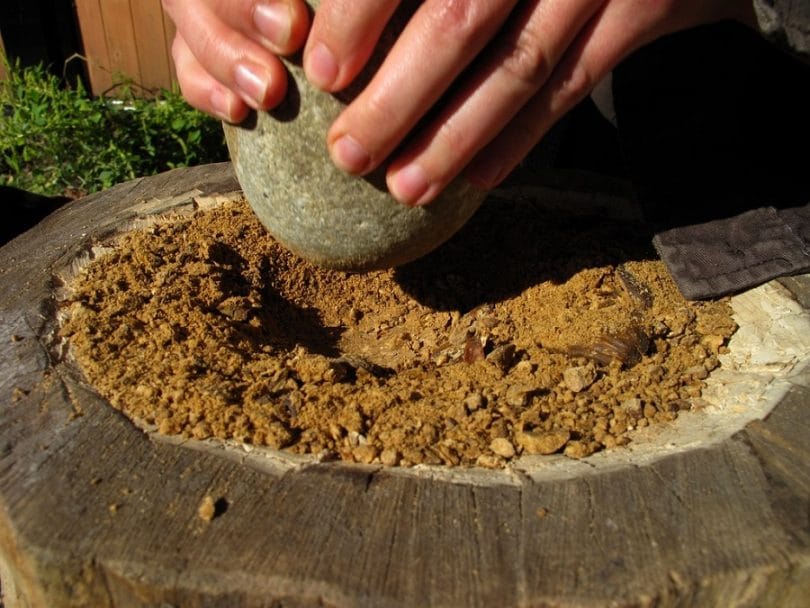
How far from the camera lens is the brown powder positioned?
165 cm

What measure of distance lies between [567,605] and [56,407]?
1.15 m

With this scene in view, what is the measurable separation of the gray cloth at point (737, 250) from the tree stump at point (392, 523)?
556mm

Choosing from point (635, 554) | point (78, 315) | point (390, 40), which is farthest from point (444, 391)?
point (78, 315)

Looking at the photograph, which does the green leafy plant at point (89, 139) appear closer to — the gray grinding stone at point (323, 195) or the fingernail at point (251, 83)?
the gray grinding stone at point (323, 195)

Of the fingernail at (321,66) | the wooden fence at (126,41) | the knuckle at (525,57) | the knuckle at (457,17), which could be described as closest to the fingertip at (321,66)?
the fingernail at (321,66)

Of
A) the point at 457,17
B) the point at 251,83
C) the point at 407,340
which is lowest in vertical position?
the point at 407,340

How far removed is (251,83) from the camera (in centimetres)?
163

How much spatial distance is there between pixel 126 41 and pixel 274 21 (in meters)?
4.91

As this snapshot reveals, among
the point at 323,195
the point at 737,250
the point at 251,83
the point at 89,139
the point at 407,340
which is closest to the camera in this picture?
the point at 251,83

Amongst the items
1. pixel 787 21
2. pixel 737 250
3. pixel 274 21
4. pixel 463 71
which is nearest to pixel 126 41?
pixel 274 21

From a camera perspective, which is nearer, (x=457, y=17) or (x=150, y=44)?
(x=457, y=17)

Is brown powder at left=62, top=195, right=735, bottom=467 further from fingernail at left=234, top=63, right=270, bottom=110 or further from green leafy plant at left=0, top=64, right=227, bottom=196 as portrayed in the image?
green leafy plant at left=0, top=64, right=227, bottom=196

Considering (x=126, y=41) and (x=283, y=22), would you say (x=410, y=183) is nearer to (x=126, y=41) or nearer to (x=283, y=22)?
(x=283, y=22)

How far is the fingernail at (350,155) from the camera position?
160 cm
